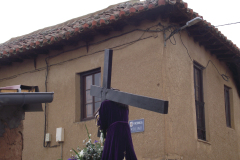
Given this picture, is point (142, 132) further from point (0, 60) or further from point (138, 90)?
point (0, 60)

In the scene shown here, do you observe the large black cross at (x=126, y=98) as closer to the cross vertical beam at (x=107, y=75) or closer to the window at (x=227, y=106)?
the cross vertical beam at (x=107, y=75)

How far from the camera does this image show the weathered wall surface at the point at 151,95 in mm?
7168

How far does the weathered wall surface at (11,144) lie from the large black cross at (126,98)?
1.55 metres

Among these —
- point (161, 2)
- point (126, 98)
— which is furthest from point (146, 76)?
point (126, 98)

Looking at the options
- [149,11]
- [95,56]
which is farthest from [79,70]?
[149,11]

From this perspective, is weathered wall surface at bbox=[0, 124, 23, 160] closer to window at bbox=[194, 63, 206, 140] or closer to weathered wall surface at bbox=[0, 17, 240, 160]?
weathered wall surface at bbox=[0, 17, 240, 160]

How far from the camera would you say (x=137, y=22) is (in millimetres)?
7793

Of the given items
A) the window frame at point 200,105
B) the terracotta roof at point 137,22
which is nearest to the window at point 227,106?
the terracotta roof at point 137,22

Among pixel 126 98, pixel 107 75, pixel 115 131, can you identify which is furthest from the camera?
pixel 107 75

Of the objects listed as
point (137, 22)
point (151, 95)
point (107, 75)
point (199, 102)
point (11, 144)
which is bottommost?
point (11, 144)

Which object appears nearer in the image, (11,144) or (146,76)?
(11,144)

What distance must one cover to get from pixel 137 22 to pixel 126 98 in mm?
4175

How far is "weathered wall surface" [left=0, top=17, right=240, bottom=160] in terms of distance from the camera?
717 centimetres

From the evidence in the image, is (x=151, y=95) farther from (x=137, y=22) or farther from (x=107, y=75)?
(x=107, y=75)
